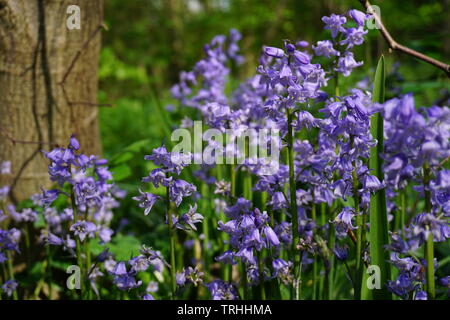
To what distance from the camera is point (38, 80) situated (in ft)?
9.35

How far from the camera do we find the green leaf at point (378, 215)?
5.30ft

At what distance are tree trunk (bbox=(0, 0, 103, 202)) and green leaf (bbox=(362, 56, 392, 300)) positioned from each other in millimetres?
1869

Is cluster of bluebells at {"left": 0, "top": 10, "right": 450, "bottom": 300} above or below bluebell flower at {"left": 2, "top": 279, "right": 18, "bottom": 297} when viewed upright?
above

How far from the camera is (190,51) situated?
1380 cm

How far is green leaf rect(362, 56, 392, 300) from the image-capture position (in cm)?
162

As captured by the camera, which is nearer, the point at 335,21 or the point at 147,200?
the point at 147,200

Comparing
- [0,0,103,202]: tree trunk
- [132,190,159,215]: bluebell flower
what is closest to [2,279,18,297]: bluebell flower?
[0,0,103,202]: tree trunk

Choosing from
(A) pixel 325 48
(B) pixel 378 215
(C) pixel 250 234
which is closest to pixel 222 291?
(C) pixel 250 234

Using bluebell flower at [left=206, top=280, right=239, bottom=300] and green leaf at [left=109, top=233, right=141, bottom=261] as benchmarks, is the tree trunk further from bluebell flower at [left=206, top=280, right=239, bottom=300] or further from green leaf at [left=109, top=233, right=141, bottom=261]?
bluebell flower at [left=206, top=280, right=239, bottom=300]

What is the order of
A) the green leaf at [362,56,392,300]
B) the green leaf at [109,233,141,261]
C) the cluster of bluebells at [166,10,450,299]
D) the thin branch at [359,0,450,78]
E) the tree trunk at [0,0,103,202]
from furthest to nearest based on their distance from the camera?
the tree trunk at [0,0,103,202] → the green leaf at [109,233,141,261] → the green leaf at [362,56,392,300] → the thin branch at [359,0,450,78] → the cluster of bluebells at [166,10,450,299]

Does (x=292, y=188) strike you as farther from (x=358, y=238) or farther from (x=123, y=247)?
(x=123, y=247)

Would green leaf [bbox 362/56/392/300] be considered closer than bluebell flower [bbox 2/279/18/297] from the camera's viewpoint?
Yes

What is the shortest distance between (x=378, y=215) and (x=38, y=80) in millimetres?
2200
